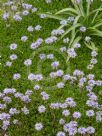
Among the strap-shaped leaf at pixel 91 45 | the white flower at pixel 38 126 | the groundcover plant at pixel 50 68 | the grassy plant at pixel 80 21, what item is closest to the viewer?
the white flower at pixel 38 126

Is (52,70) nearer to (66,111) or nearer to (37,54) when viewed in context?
(37,54)

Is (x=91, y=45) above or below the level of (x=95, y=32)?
below

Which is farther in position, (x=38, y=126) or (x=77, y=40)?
(x=77, y=40)

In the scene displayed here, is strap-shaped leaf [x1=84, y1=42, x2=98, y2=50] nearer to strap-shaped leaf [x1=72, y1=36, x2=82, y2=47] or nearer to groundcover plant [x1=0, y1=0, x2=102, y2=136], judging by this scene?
groundcover plant [x1=0, y1=0, x2=102, y2=136]

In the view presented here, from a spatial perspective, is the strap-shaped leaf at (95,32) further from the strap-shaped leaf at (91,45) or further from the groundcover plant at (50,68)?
the strap-shaped leaf at (91,45)

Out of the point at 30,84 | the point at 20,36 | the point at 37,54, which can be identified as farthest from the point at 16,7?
the point at 30,84

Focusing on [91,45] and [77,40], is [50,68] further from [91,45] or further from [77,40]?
[91,45]

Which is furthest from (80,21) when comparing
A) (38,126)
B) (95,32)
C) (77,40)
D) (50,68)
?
(38,126)

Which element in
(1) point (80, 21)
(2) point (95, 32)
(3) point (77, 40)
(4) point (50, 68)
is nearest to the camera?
(4) point (50, 68)

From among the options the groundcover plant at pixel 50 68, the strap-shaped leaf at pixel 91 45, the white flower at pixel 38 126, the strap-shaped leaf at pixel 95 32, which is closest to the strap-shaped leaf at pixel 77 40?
the groundcover plant at pixel 50 68
